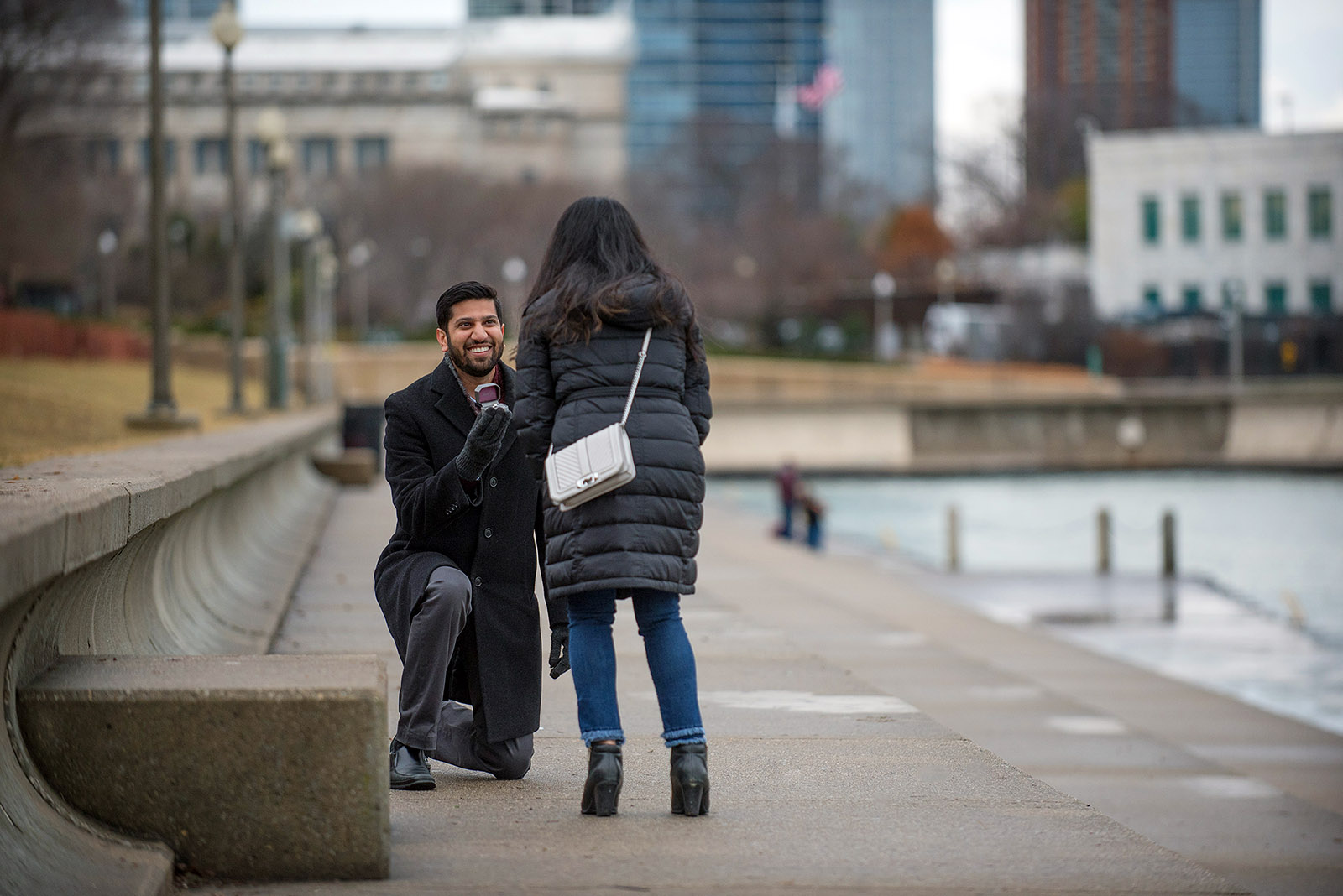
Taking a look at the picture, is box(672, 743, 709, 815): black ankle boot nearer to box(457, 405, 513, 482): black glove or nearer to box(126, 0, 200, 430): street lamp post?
box(457, 405, 513, 482): black glove

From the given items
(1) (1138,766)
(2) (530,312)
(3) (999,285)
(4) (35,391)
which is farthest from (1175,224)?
(2) (530,312)

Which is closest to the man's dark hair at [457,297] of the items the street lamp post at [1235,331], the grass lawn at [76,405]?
the grass lawn at [76,405]

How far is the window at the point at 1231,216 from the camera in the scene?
72125 millimetres

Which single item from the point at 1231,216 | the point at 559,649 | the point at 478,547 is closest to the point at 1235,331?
the point at 1231,216

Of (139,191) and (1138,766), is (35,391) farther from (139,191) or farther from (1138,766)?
(139,191)

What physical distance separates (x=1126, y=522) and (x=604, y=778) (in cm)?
4219

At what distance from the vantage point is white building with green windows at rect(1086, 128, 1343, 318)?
234ft

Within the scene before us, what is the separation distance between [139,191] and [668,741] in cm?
9476

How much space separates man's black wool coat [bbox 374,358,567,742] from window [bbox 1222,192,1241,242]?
7077 centimetres

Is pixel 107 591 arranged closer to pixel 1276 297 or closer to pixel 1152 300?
pixel 1276 297

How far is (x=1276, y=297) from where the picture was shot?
238ft

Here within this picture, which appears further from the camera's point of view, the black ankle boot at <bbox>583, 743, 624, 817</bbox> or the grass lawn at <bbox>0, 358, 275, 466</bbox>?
the grass lawn at <bbox>0, 358, 275, 466</bbox>

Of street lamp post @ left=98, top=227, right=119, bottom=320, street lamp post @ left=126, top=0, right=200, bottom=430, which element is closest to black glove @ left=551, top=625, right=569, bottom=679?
street lamp post @ left=126, top=0, right=200, bottom=430

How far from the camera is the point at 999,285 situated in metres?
86.9
